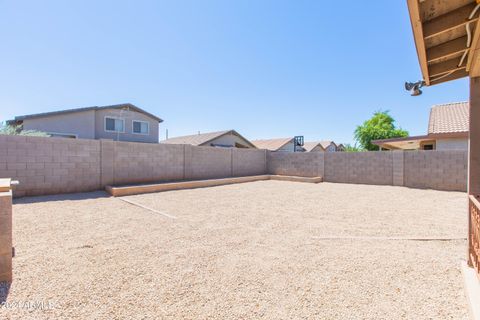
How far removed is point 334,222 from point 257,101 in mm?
16314

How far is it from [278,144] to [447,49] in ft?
82.2

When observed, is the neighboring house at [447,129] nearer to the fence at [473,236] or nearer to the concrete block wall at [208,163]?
the concrete block wall at [208,163]

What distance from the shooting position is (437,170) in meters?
9.30

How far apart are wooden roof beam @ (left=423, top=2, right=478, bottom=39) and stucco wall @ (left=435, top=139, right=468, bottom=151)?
1116cm

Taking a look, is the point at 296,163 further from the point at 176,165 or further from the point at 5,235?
the point at 5,235

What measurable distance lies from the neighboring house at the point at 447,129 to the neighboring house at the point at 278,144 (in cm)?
1408

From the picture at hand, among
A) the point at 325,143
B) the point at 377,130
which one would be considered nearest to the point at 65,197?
the point at 377,130

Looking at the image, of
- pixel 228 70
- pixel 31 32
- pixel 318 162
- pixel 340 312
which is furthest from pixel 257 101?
pixel 340 312

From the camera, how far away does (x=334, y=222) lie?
4664mm

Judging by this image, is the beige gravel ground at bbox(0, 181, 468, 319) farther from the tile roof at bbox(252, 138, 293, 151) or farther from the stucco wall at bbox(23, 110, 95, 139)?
the tile roof at bbox(252, 138, 293, 151)

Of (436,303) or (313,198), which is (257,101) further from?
(436,303)

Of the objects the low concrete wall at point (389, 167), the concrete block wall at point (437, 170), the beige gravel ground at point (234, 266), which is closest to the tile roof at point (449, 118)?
the concrete block wall at point (437, 170)

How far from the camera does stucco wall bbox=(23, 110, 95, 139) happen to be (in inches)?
533

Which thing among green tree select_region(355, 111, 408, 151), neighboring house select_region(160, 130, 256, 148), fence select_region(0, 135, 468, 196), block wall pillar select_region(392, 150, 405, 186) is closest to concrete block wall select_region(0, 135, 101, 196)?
fence select_region(0, 135, 468, 196)
